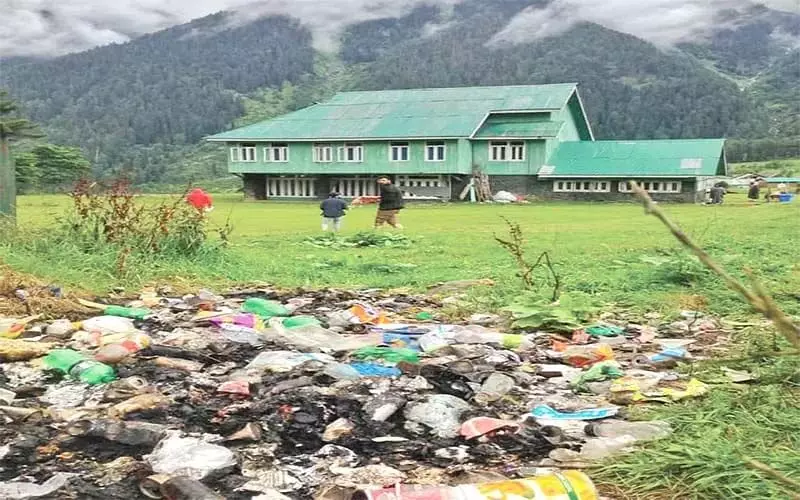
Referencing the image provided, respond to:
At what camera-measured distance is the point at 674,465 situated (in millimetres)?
2852

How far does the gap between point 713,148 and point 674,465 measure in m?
38.8

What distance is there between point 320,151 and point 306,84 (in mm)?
107017

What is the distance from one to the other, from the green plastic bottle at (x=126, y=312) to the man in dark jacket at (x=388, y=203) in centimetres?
1016

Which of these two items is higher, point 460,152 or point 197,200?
point 460,152

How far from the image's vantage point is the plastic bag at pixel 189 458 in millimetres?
3014

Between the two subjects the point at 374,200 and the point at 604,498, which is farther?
the point at 374,200

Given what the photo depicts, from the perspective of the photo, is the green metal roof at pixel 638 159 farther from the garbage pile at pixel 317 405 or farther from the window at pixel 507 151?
the garbage pile at pixel 317 405

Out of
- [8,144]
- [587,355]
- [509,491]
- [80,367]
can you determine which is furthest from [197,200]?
[509,491]

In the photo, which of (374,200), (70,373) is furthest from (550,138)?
(70,373)

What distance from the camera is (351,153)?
4150 centimetres

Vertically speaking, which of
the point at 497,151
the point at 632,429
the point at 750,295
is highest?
the point at 497,151

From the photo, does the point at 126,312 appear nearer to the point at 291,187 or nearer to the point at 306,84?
the point at 291,187

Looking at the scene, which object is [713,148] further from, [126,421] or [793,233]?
[126,421]

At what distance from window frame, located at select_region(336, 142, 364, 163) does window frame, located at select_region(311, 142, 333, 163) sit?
0.40 m
